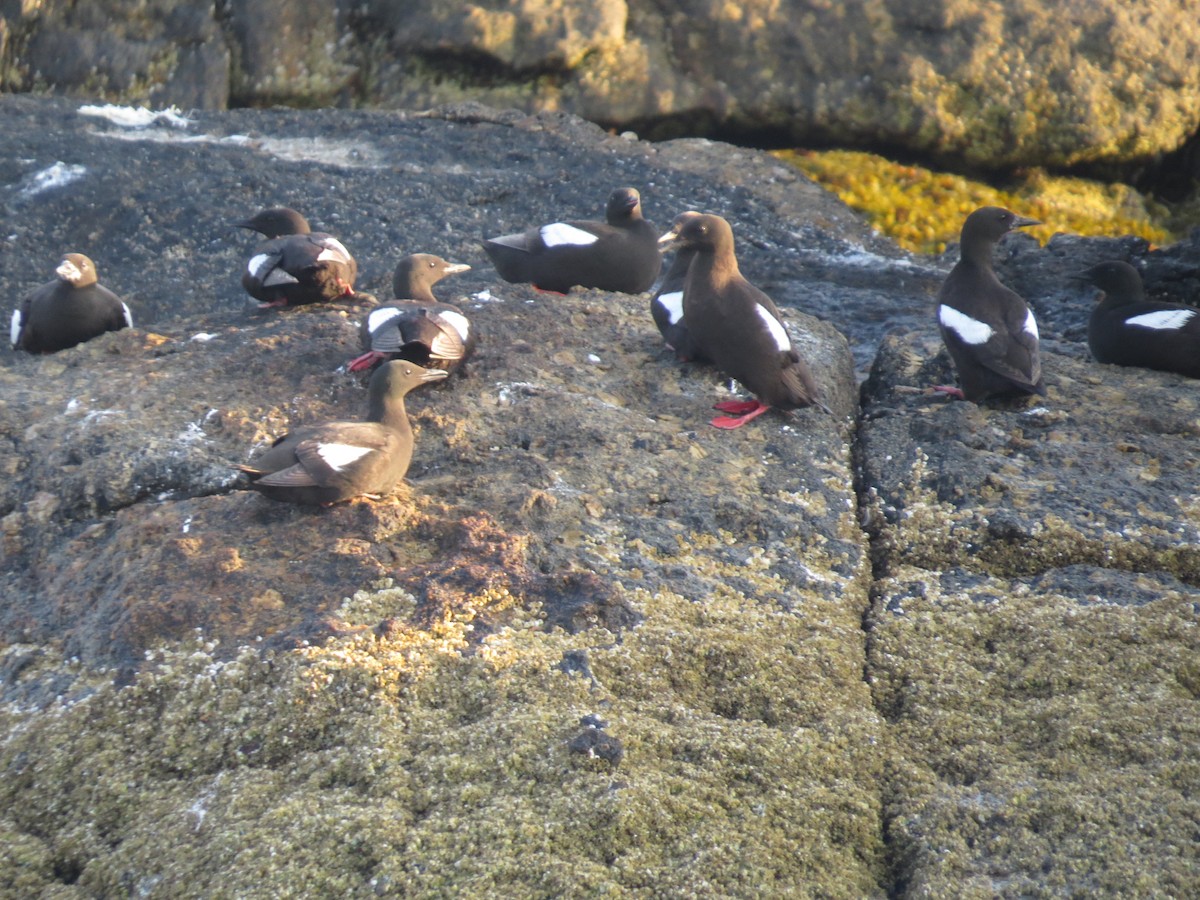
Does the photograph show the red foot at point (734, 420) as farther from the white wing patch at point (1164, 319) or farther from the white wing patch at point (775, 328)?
the white wing patch at point (1164, 319)

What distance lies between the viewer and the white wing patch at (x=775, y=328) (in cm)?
619

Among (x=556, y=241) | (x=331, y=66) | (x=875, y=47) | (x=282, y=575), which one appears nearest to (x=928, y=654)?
(x=282, y=575)

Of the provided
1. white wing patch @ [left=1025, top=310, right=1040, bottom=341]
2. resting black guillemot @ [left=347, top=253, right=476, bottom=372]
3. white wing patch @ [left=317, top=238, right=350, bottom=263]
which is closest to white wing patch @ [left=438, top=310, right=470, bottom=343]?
resting black guillemot @ [left=347, top=253, right=476, bottom=372]

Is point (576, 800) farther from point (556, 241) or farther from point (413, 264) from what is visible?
point (556, 241)

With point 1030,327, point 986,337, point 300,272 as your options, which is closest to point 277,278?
point 300,272

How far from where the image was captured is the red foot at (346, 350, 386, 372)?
6.35m

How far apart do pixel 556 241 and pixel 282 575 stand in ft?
13.9

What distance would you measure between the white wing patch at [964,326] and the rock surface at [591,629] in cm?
31

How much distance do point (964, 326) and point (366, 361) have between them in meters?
3.13

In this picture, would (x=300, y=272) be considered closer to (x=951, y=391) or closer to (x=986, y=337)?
(x=951, y=391)

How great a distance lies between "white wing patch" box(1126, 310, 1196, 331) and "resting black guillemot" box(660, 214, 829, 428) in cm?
218

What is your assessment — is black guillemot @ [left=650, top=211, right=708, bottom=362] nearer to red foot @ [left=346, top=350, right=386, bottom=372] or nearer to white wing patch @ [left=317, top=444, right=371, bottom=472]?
red foot @ [left=346, top=350, right=386, bottom=372]

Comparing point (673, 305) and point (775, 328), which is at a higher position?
point (775, 328)

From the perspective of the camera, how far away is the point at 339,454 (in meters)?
4.90
